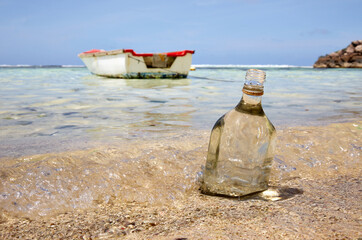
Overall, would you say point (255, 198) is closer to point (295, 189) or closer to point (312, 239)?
point (295, 189)

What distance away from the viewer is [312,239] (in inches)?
35.8

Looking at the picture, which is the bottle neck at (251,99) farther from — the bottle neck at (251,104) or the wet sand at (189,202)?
the wet sand at (189,202)

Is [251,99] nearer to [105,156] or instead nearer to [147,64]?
[105,156]

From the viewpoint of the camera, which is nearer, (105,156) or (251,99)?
(251,99)

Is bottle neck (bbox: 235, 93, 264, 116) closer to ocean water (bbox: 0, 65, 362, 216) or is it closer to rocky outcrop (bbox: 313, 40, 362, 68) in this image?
ocean water (bbox: 0, 65, 362, 216)

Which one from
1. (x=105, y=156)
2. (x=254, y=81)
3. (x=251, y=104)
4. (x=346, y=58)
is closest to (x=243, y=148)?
(x=251, y=104)

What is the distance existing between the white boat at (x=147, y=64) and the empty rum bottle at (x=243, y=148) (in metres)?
11.8

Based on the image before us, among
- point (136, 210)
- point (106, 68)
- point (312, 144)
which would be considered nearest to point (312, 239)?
point (136, 210)

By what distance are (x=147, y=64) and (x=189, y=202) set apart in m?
12.5

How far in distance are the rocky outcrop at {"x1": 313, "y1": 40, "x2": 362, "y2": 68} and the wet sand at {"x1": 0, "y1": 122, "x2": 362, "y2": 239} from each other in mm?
62677

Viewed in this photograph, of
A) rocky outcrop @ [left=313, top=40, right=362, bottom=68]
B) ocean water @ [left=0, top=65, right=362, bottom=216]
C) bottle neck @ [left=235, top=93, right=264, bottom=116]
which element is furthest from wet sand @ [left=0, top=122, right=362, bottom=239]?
rocky outcrop @ [left=313, top=40, right=362, bottom=68]

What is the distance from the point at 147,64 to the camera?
13367 mm

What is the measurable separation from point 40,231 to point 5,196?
13.9 inches

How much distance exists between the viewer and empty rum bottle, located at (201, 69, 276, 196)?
132 centimetres
